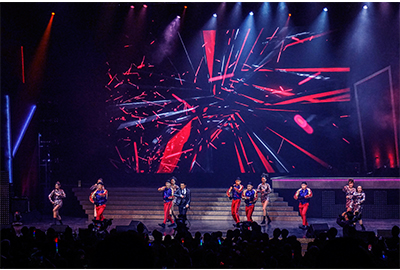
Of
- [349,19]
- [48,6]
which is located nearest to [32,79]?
[48,6]

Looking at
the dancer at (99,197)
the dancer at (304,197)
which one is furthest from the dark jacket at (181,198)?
the dancer at (304,197)

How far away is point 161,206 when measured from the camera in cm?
1720

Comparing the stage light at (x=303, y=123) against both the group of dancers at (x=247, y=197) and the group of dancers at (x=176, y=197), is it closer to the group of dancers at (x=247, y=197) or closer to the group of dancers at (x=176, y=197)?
the group of dancers at (x=247, y=197)

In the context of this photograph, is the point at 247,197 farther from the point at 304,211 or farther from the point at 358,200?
the point at 358,200

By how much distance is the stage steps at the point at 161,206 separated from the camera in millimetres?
16562

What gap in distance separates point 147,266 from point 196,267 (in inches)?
191

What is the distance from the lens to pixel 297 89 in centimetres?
2011

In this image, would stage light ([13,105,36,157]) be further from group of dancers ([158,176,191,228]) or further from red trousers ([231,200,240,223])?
red trousers ([231,200,240,223])

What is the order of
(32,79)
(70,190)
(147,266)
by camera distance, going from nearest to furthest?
(147,266)
(70,190)
(32,79)

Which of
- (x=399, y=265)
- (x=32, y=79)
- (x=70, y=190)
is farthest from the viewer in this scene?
(x=32, y=79)

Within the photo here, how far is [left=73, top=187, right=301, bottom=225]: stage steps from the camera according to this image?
1656 cm

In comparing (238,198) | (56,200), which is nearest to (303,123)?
(238,198)

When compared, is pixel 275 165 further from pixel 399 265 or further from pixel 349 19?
pixel 399 265

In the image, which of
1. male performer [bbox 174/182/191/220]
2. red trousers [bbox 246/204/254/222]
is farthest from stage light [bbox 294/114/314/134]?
male performer [bbox 174/182/191/220]
